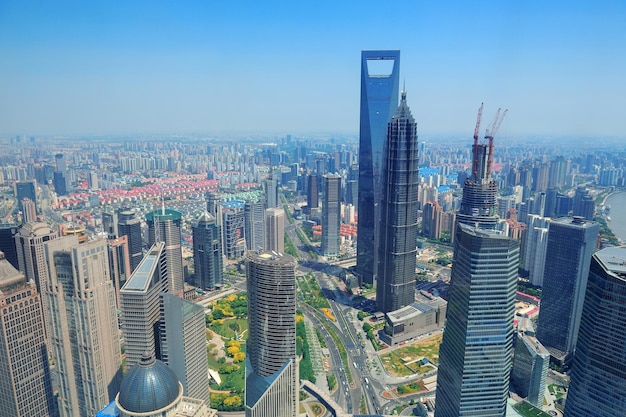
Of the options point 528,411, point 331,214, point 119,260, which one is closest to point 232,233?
point 331,214

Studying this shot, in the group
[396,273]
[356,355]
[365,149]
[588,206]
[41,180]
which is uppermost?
[365,149]

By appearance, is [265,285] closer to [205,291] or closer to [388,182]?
[388,182]

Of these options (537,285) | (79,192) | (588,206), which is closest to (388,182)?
(537,285)

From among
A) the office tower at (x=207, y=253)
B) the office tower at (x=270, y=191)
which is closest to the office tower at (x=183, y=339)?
the office tower at (x=207, y=253)

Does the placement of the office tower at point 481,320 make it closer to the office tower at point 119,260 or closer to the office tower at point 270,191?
the office tower at point 119,260

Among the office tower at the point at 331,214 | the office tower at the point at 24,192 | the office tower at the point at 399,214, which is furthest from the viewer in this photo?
the office tower at the point at 331,214

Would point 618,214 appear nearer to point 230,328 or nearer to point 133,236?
point 230,328

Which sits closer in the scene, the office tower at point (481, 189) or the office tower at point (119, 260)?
the office tower at point (119, 260)
